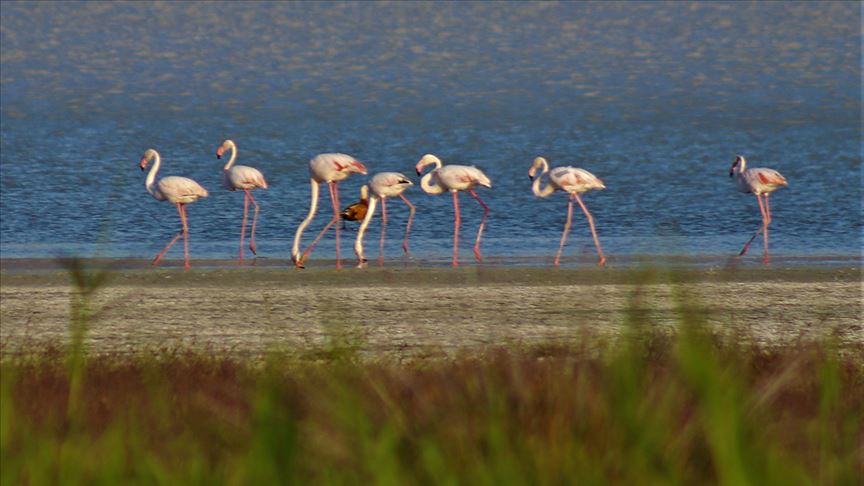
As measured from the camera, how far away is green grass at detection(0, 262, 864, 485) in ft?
14.7

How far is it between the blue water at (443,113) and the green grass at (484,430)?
0.55 metres

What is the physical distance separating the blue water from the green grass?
547 mm

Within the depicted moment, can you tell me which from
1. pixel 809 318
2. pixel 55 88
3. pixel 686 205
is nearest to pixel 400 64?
pixel 55 88

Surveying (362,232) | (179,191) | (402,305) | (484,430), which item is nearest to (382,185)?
(362,232)

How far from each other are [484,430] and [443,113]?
144 feet

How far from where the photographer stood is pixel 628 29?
275 feet

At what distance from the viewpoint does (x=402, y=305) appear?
13.0 meters

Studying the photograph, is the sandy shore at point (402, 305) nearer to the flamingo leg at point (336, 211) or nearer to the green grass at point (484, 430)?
Result: the flamingo leg at point (336, 211)

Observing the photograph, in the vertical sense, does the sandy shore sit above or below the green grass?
below

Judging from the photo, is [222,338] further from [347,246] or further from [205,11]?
[205,11]

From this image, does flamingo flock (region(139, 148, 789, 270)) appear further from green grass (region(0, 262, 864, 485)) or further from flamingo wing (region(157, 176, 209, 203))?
green grass (region(0, 262, 864, 485))

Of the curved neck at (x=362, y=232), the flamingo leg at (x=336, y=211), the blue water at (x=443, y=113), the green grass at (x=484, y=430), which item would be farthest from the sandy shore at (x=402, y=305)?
the green grass at (x=484, y=430)

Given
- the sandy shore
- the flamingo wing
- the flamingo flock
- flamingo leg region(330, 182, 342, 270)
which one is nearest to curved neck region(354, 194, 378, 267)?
the flamingo flock

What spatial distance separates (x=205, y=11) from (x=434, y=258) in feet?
260
